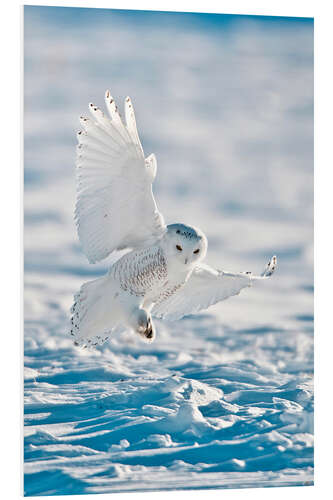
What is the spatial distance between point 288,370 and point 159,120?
1.28 m

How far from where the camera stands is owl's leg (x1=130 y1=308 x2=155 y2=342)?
113 inches

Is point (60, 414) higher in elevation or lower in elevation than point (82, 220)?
lower

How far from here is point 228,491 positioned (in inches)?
130

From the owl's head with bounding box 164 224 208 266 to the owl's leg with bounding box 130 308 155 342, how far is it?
0.71ft

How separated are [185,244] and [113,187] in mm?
322

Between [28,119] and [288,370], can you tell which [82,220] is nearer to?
[28,119]

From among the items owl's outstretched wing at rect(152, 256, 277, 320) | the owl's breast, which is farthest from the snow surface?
the owl's breast

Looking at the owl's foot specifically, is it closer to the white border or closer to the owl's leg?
the owl's leg

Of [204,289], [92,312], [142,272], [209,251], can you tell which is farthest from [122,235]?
[209,251]

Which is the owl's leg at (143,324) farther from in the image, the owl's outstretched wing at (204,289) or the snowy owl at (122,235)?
the owl's outstretched wing at (204,289)

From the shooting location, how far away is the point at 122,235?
121 inches

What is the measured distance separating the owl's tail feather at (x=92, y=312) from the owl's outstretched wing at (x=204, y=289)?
0.73ft

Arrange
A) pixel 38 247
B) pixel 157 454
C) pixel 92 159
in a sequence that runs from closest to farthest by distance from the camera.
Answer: pixel 92 159, pixel 157 454, pixel 38 247

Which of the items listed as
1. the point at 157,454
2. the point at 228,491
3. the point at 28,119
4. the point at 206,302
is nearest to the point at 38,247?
the point at 28,119
